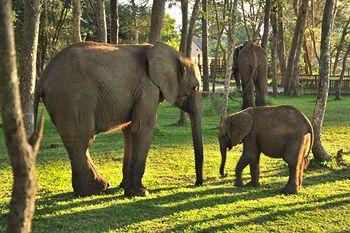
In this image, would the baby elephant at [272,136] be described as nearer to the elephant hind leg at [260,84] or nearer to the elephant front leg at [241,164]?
the elephant front leg at [241,164]

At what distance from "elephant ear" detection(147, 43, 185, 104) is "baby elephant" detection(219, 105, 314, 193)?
1.17m

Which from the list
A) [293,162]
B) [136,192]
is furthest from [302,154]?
[136,192]

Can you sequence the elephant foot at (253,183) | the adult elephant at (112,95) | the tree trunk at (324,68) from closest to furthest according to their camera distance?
the adult elephant at (112,95) < the elephant foot at (253,183) < the tree trunk at (324,68)

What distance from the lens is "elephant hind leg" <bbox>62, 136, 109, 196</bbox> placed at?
716 centimetres

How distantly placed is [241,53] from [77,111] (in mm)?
8428

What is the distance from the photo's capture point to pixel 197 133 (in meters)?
8.53

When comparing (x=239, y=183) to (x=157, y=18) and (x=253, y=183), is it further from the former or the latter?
(x=157, y=18)

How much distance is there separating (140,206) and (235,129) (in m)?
2.32

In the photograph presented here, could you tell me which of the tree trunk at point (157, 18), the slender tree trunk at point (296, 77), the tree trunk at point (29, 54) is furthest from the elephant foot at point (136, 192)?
the slender tree trunk at point (296, 77)

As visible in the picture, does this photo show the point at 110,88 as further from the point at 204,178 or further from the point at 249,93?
the point at 249,93

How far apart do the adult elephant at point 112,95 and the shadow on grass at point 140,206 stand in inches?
14.3

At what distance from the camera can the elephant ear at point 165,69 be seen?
25.9 feet

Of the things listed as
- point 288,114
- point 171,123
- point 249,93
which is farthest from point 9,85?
point 171,123

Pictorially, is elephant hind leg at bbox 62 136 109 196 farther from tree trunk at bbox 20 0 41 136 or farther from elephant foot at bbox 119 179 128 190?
tree trunk at bbox 20 0 41 136
